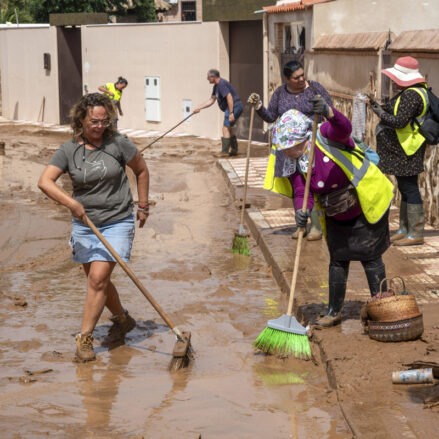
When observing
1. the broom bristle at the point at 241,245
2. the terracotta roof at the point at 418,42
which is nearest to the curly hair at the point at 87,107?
the broom bristle at the point at 241,245

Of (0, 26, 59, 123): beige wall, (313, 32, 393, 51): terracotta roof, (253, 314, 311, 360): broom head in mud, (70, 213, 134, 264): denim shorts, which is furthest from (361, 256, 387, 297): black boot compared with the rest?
(0, 26, 59, 123): beige wall

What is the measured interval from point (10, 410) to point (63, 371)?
78cm

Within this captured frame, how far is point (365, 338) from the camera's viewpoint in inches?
223

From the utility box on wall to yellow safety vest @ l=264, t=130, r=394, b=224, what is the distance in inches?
682

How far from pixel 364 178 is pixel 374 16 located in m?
7.48

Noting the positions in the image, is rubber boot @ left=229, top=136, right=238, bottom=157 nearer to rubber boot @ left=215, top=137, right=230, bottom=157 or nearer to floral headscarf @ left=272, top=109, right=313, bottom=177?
rubber boot @ left=215, top=137, right=230, bottom=157

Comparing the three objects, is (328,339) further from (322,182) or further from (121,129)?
(121,129)

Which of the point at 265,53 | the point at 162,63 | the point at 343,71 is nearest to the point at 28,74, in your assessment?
the point at 162,63

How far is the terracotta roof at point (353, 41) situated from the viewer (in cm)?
1104

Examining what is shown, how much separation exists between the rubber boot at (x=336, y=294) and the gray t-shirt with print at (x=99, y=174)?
1.50 metres

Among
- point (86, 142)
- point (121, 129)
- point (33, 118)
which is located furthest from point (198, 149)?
Answer: point (86, 142)

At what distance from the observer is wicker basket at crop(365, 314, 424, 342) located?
5.38 metres

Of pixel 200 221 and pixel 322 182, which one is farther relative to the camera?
pixel 200 221

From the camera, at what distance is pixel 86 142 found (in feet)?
19.1
